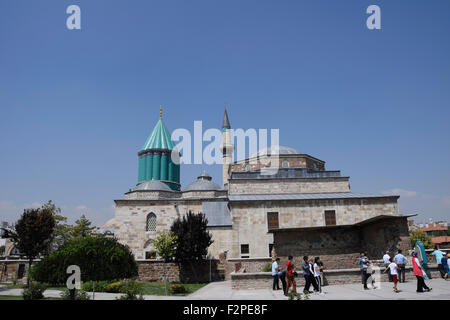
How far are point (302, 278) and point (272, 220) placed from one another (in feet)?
32.3

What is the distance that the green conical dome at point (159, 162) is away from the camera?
110 feet

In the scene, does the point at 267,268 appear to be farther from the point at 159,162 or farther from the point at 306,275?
the point at 159,162

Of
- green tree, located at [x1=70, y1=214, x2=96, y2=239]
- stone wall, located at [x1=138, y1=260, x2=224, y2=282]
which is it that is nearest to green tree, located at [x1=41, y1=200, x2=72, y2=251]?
green tree, located at [x1=70, y1=214, x2=96, y2=239]

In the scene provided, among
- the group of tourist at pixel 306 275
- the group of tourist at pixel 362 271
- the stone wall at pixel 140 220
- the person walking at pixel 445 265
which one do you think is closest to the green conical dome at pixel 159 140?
the stone wall at pixel 140 220

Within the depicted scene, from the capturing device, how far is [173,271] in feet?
62.2

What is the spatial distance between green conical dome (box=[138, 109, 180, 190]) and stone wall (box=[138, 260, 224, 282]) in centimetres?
1532

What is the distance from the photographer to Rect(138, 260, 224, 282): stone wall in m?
18.7

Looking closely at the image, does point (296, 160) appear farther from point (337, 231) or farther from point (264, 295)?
point (264, 295)

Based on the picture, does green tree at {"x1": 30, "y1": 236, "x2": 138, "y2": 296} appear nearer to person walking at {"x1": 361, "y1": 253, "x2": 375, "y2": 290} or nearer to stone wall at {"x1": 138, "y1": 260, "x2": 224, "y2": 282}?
person walking at {"x1": 361, "y1": 253, "x2": 375, "y2": 290}

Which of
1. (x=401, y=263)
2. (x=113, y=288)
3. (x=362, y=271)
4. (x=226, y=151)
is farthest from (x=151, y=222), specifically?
(x=401, y=263)

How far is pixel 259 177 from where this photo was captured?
25812mm

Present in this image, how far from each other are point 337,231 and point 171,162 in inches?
869
